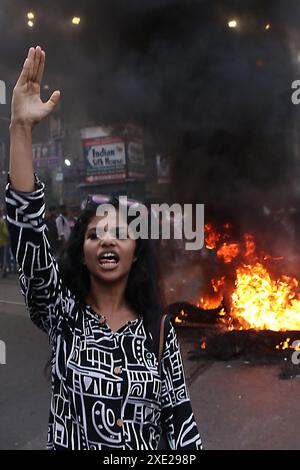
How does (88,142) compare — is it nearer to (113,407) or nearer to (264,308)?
(264,308)

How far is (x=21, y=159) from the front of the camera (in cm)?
129

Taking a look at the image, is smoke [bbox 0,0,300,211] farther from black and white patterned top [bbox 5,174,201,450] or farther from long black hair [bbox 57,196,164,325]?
black and white patterned top [bbox 5,174,201,450]

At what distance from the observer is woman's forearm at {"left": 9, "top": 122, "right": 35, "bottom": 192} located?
50.7 inches

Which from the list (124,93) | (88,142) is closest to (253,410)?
(124,93)

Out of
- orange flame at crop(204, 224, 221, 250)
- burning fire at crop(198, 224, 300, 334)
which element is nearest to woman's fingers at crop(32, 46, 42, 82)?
burning fire at crop(198, 224, 300, 334)

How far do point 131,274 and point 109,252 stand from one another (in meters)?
0.18

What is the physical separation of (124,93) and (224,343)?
3444 mm

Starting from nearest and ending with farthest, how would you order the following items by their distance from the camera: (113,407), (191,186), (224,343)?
(113,407), (224,343), (191,186)

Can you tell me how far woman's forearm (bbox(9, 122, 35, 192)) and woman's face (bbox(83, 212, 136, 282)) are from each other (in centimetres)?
25

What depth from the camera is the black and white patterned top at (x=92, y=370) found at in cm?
129

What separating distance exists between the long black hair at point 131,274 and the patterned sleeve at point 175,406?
5.0 inches

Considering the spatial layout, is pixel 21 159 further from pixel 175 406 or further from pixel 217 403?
pixel 217 403

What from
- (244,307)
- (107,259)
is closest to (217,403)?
(244,307)

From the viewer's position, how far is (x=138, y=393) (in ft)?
4.33
